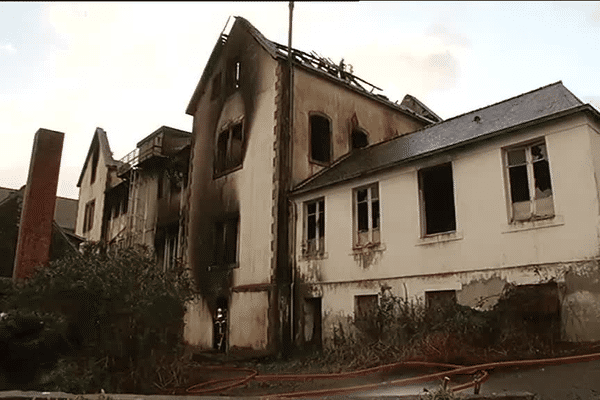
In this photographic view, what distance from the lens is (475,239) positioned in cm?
1125

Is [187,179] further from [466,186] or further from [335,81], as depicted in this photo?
[466,186]

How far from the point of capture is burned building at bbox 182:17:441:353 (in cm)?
1584

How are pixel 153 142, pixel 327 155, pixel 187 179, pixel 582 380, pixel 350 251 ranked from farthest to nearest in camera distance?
pixel 153 142
pixel 187 179
pixel 327 155
pixel 350 251
pixel 582 380

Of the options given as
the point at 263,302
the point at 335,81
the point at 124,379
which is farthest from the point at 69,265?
the point at 335,81

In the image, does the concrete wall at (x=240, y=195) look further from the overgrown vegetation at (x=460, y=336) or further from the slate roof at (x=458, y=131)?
the overgrown vegetation at (x=460, y=336)

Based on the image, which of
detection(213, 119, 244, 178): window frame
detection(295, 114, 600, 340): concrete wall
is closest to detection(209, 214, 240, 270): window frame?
detection(213, 119, 244, 178): window frame

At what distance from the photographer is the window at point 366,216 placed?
13898 millimetres

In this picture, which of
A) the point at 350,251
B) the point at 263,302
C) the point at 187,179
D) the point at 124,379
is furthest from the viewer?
the point at 187,179

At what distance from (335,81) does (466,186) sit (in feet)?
27.7

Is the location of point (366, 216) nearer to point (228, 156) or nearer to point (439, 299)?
point (439, 299)

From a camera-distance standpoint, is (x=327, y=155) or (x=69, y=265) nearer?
(x=69, y=265)

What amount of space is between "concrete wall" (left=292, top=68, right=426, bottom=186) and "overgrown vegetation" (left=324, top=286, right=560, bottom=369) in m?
6.95

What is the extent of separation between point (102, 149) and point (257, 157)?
18.4m

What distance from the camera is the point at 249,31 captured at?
62.2 feet
